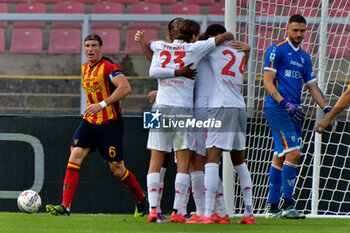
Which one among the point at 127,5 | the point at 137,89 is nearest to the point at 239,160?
the point at 137,89

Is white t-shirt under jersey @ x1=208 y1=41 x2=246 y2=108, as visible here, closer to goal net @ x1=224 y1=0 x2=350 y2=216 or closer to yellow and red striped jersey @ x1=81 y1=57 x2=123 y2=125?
yellow and red striped jersey @ x1=81 y1=57 x2=123 y2=125

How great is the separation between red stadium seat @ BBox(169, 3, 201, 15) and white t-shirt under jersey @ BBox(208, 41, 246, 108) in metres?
6.78

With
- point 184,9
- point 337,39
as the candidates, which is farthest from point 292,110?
point 184,9

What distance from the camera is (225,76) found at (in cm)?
495

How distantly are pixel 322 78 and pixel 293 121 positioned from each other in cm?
119

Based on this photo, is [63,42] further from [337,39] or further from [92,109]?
[92,109]

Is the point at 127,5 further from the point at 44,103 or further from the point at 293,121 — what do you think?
the point at 293,121

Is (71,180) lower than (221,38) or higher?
lower

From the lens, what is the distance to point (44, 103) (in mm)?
8406

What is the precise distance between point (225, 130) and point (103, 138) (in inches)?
61.8

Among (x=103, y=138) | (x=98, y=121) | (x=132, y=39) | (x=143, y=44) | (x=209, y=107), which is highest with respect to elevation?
(x=132, y=39)

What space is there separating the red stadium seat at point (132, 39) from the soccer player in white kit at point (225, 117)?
14.9 ft

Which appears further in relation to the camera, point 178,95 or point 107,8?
point 107,8

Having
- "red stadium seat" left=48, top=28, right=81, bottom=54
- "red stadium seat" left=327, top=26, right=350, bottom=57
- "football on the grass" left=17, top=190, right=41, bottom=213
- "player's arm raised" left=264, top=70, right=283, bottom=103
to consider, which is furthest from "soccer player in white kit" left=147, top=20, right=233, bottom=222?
"red stadium seat" left=48, top=28, right=81, bottom=54
